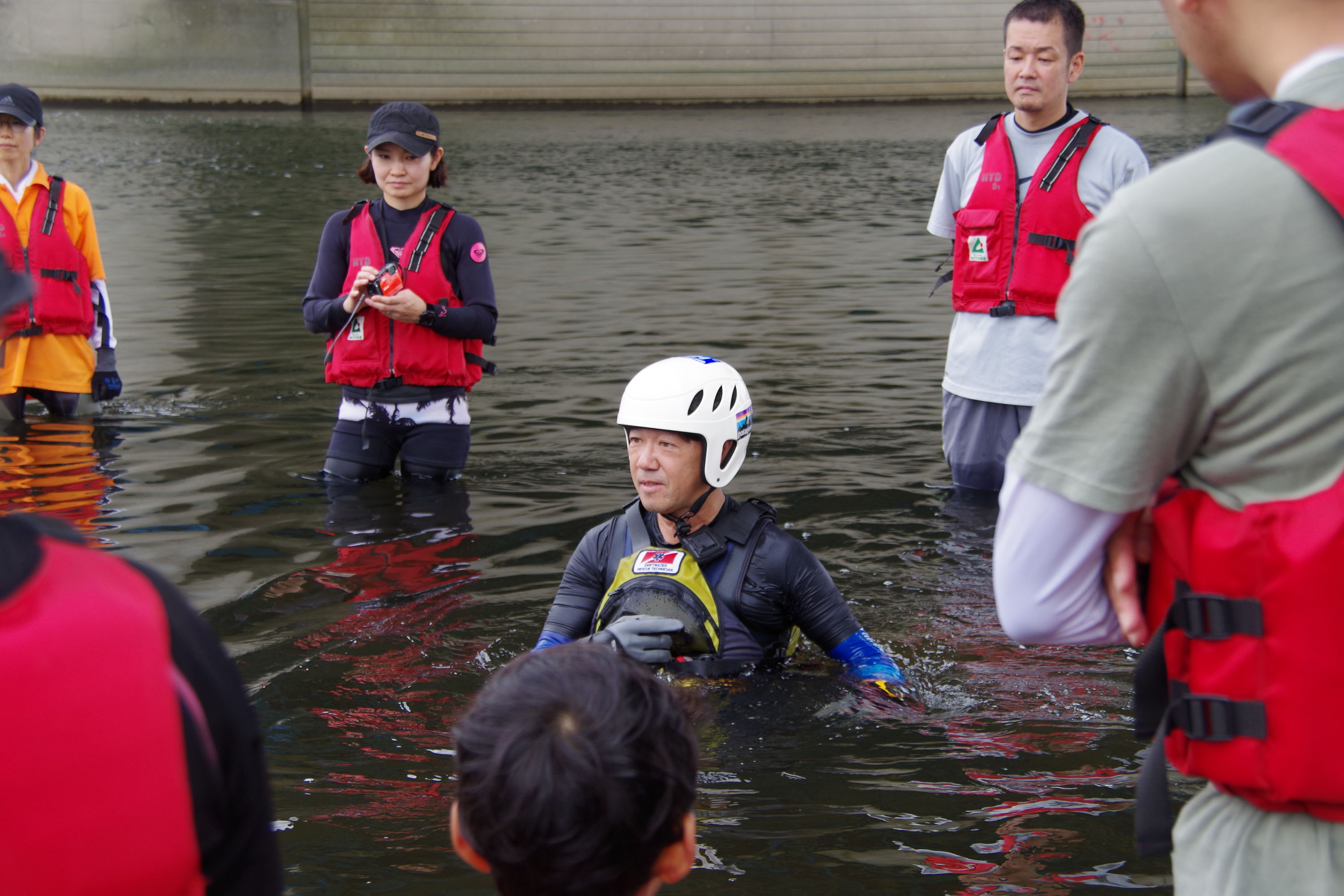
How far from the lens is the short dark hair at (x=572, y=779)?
2.03 metres

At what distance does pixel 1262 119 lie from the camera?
181cm

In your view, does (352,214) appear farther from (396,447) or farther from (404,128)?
(396,447)

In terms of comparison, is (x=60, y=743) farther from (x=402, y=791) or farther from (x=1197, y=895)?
(x=402, y=791)

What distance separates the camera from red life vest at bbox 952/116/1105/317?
702 centimetres

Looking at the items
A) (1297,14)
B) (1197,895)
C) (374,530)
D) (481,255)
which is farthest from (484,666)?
Result: (1297,14)

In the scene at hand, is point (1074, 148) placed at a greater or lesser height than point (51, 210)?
greater

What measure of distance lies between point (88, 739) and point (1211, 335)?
57.1 inches

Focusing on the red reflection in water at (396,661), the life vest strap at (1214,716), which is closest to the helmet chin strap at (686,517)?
the red reflection in water at (396,661)

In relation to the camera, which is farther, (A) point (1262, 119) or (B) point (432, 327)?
(B) point (432, 327)

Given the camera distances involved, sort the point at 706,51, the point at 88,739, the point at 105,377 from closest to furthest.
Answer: the point at 88,739
the point at 105,377
the point at 706,51

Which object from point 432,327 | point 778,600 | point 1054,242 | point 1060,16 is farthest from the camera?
point 432,327

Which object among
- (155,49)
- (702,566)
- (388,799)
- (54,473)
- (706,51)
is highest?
(706,51)

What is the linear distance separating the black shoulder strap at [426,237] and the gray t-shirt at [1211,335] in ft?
19.8

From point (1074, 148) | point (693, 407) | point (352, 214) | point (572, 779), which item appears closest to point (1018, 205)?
point (1074, 148)
